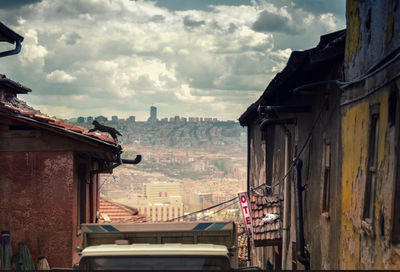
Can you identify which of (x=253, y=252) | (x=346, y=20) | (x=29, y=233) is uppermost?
(x=346, y=20)

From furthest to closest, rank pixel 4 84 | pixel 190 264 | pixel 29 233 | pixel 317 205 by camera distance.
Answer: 1. pixel 4 84
2. pixel 29 233
3. pixel 317 205
4. pixel 190 264

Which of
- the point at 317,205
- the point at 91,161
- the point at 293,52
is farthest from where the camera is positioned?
the point at 91,161

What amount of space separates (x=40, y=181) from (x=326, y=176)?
731cm

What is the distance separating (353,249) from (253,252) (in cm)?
1712

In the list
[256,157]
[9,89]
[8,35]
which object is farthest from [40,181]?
[256,157]

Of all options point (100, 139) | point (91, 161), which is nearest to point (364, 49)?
point (100, 139)

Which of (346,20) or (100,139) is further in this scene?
(100,139)

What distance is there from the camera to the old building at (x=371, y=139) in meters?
6.69

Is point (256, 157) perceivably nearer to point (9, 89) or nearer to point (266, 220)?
point (266, 220)

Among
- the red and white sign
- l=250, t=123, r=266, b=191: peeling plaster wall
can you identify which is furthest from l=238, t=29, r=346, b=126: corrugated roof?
l=250, t=123, r=266, b=191: peeling plaster wall

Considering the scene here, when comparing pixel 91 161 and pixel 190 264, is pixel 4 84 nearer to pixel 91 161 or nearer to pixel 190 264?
pixel 91 161

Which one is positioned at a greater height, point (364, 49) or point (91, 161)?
point (364, 49)

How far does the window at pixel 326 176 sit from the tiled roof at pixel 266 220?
17.2ft

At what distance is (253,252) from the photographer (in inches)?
1002
